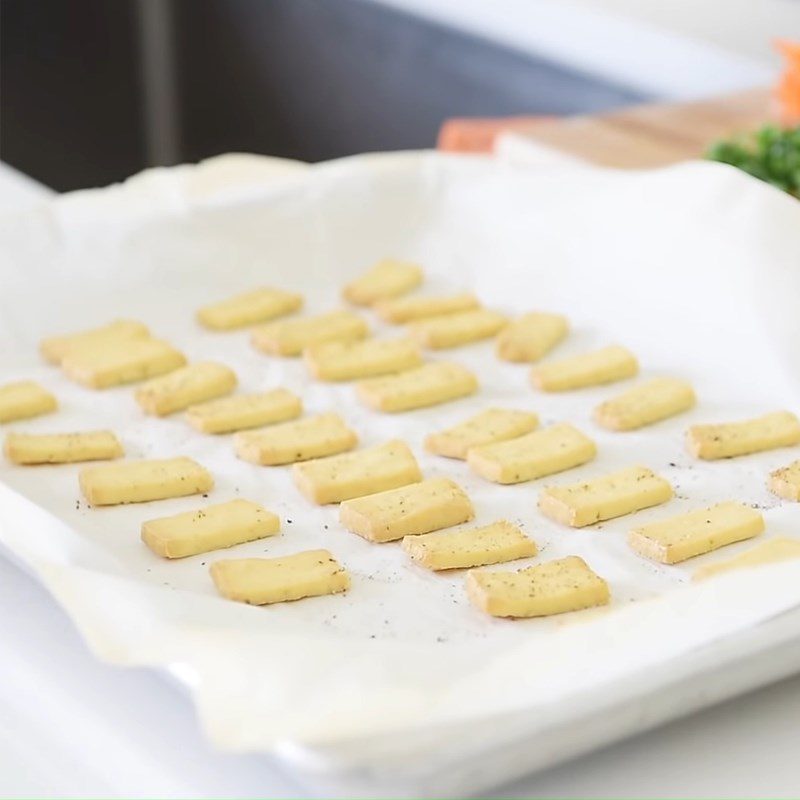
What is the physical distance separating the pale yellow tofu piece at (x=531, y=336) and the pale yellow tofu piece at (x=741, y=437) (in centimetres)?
28

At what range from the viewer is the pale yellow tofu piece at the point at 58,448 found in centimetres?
145

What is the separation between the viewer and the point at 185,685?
3.23ft

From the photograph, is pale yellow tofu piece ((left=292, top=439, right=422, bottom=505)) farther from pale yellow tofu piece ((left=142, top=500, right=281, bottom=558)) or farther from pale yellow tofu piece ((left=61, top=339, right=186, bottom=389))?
pale yellow tofu piece ((left=61, top=339, right=186, bottom=389))

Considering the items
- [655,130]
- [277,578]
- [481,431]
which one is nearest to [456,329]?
[481,431]

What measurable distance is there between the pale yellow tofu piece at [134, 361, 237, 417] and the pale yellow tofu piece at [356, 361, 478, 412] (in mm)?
154

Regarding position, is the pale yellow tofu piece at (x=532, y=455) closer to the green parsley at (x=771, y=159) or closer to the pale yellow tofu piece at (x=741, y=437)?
the pale yellow tofu piece at (x=741, y=437)

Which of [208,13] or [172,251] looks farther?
[208,13]

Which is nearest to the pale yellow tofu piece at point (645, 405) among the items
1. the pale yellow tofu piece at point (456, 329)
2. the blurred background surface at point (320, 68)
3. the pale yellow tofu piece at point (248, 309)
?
the pale yellow tofu piece at point (456, 329)

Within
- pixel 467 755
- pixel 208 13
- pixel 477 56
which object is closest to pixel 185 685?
pixel 467 755

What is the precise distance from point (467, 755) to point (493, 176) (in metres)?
1.18

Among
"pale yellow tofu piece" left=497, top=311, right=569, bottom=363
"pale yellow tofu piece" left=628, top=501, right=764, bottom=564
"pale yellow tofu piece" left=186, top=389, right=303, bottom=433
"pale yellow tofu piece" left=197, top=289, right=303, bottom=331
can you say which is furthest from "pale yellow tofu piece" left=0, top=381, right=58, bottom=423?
"pale yellow tofu piece" left=628, top=501, right=764, bottom=564

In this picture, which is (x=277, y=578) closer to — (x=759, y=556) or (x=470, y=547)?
(x=470, y=547)

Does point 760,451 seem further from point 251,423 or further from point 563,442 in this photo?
point 251,423

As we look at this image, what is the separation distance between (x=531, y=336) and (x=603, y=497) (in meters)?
0.42
